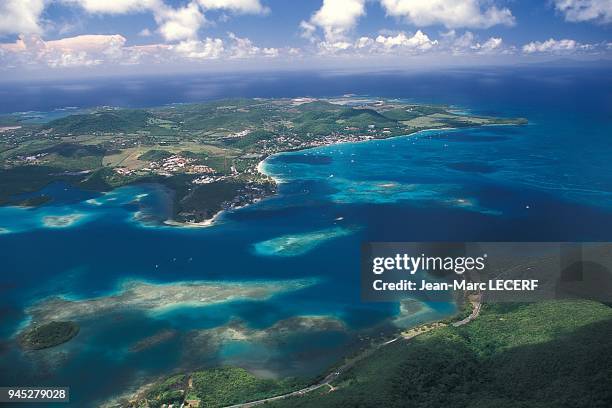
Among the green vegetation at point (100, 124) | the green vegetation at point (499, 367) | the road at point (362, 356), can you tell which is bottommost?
the road at point (362, 356)

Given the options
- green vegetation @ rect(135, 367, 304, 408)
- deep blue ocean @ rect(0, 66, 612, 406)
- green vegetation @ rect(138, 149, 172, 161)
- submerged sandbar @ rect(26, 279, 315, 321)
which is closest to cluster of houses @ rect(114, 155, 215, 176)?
green vegetation @ rect(138, 149, 172, 161)

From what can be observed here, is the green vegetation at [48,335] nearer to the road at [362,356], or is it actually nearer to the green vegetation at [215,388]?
the green vegetation at [215,388]

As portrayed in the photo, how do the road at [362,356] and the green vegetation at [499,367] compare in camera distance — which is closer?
the green vegetation at [499,367]

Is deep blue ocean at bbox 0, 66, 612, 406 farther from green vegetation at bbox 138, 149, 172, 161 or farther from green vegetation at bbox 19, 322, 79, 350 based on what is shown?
green vegetation at bbox 138, 149, 172, 161

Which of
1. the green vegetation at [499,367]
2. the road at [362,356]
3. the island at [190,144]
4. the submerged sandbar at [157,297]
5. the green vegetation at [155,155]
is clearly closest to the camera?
the green vegetation at [499,367]

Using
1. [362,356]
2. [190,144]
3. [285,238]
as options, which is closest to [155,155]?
[190,144]

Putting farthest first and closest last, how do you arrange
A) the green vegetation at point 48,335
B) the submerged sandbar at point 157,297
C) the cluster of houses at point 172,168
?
the cluster of houses at point 172,168 < the submerged sandbar at point 157,297 < the green vegetation at point 48,335

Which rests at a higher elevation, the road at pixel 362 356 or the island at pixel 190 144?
the island at pixel 190 144

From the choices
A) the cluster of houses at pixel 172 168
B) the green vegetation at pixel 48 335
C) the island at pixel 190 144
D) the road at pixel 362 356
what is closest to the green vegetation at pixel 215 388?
the road at pixel 362 356

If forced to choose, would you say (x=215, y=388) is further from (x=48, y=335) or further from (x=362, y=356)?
(x=48, y=335)
